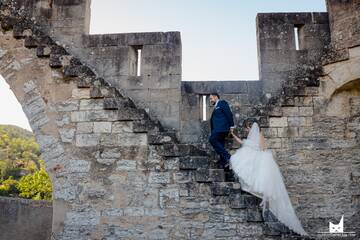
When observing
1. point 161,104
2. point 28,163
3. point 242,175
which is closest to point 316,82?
point 242,175

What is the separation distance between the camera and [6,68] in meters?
6.51

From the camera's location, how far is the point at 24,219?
9.20 meters

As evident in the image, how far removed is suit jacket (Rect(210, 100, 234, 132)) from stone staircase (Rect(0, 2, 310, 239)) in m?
0.59

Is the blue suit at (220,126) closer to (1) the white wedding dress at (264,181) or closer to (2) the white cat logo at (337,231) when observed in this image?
(1) the white wedding dress at (264,181)

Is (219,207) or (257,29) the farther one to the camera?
(257,29)

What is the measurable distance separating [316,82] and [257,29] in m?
1.92

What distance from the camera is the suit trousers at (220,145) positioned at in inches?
242

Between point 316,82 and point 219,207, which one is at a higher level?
point 316,82

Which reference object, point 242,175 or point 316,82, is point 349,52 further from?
point 242,175

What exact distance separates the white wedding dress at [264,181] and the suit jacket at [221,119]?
56 centimetres

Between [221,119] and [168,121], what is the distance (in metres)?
1.40

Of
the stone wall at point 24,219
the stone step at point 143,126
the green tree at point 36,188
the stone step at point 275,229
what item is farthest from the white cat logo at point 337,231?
the green tree at point 36,188

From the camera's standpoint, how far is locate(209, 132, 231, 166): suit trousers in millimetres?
6145

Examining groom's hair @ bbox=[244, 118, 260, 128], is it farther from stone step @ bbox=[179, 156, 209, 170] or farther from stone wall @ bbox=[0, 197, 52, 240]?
stone wall @ bbox=[0, 197, 52, 240]
